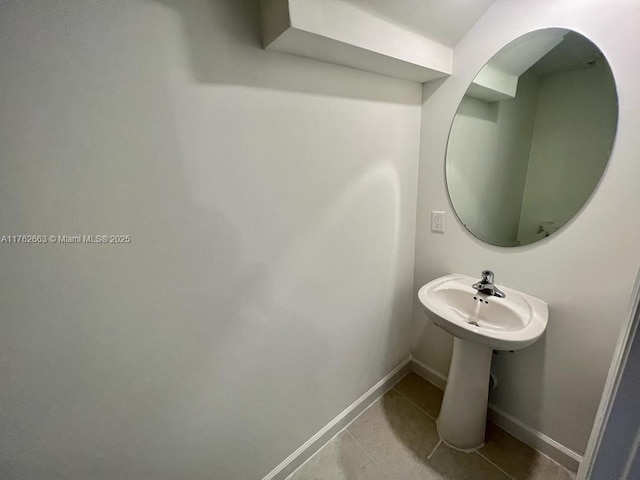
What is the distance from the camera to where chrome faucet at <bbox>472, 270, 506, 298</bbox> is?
42.8 inches

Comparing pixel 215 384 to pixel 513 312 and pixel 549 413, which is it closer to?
pixel 513 312

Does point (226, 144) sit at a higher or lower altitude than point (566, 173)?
higher

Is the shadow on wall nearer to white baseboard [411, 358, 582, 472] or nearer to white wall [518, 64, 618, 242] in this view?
white wall [518, 64, 618, 242]

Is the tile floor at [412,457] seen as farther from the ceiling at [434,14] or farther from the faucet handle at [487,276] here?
the ceiling at [434,14]

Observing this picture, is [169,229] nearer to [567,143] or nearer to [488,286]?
[488,286]

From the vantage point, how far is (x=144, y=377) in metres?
0.71

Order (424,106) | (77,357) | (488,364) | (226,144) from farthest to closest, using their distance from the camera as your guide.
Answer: (424,106) < (488,364) < (226,144) < (77,357)

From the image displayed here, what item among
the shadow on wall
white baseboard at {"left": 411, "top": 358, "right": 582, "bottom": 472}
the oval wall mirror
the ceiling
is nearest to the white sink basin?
the oval wall mirror

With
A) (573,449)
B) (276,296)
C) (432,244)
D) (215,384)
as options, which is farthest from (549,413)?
(215,384)

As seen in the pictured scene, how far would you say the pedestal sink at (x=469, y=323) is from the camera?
1.01 metres

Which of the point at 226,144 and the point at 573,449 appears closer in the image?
Result: the point at 226,144

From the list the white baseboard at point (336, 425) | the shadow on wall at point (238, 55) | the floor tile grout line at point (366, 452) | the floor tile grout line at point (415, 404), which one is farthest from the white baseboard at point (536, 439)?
the shadow on wall at point (238, 55)

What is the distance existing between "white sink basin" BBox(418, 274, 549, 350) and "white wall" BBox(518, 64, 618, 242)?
0.33m

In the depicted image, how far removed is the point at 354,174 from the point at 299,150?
31cm
